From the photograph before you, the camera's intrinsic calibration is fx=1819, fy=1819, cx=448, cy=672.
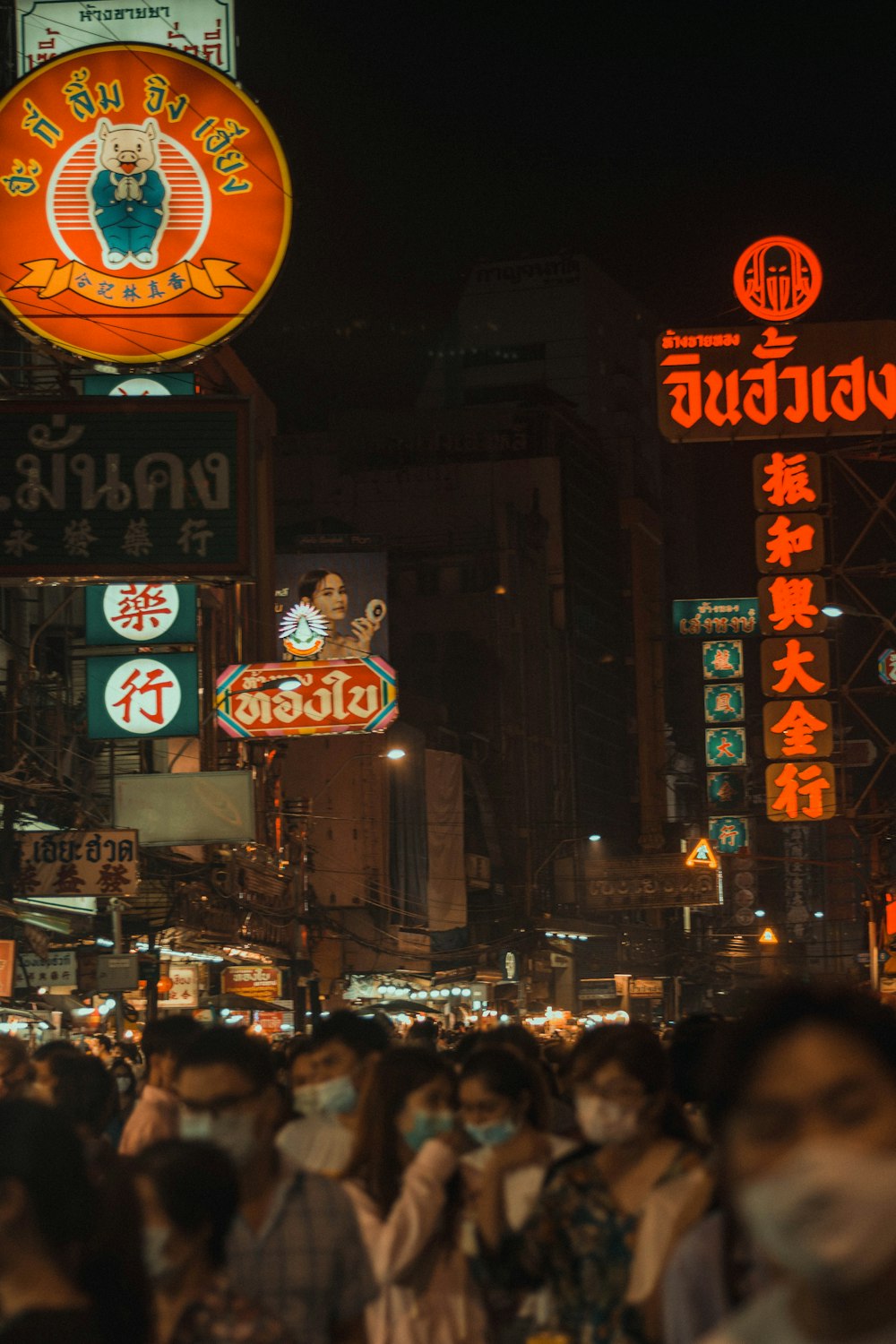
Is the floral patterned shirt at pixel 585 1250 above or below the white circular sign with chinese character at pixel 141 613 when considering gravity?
below

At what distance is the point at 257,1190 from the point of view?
472cm

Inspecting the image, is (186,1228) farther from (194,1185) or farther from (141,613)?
(141,613)

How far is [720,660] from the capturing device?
191 ft

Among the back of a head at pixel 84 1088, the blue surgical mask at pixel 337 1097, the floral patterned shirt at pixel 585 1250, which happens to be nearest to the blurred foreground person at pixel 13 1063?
the back of a head at pixel 84 1088

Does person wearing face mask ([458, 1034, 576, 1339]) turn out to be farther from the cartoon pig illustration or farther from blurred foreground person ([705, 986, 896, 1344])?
the cartoon pig illustration

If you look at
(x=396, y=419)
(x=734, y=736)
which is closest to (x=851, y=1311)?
(x=734, y=736)

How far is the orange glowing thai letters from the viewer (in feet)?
94.1

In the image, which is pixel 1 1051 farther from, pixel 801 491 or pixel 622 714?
pixel 622 714

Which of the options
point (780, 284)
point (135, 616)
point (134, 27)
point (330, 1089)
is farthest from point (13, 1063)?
point (780, 284)

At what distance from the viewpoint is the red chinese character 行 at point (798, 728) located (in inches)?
1126

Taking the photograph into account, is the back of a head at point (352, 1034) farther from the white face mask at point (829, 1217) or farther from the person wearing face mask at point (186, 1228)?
the white face mask at point (829, 1217)

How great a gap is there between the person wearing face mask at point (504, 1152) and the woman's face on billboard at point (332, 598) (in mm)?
51835

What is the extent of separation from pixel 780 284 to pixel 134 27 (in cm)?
1035

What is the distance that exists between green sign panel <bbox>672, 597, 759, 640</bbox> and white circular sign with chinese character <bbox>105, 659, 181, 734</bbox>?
35039 millimetres
